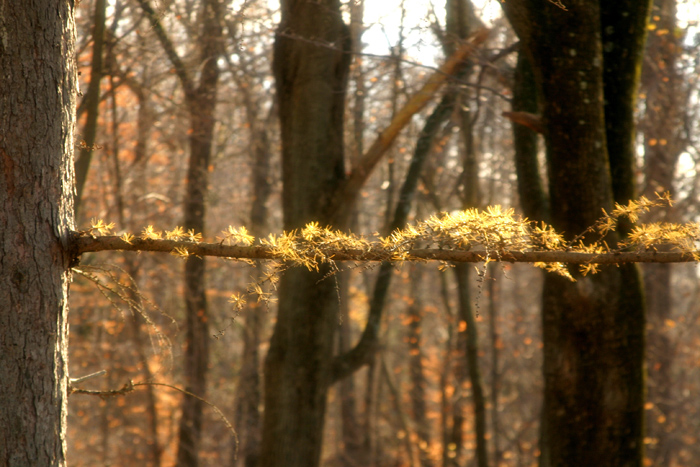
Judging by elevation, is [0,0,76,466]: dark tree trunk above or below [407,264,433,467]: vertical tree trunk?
above

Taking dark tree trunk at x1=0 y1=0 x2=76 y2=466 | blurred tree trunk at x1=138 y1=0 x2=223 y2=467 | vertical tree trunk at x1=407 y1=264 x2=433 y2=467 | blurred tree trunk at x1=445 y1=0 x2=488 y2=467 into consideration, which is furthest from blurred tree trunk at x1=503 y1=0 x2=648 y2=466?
vertical tree trunk at x1=407 y1=264 x2=433 y2=467

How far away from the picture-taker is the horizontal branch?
2.04 meters

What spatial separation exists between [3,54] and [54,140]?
323 millimetres

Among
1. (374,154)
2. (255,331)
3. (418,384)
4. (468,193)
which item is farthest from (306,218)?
(418,384)

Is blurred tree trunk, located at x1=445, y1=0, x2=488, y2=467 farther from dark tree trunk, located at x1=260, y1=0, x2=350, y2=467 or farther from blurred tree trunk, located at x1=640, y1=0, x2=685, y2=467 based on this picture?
A: blurred tree trunk, located at x1=640, y1=0, x2=685, y2=467

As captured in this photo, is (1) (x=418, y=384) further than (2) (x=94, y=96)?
Yes

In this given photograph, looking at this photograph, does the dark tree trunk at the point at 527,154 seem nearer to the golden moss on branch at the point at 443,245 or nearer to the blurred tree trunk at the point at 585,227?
the blurred tree trunk at the point at 585,227

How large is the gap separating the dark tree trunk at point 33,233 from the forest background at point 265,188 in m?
0.63

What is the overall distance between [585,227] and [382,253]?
1807 mm

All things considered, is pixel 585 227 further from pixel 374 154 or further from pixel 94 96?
pixel 94 96

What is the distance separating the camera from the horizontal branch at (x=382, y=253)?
6.69 ft

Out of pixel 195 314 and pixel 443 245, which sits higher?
pixel 443 245

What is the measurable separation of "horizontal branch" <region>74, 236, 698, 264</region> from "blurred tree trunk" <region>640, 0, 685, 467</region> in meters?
4.89

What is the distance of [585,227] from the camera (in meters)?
3.39
